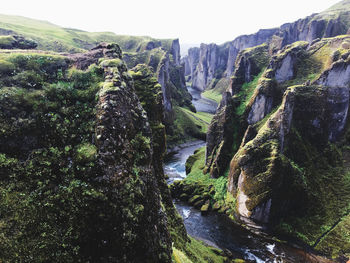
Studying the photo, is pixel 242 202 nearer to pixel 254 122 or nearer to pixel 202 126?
pixel 254 122

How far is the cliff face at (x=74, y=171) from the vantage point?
11516mm

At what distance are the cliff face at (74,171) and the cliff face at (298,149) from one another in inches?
1092

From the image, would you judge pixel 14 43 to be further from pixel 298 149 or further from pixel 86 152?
pixel 298 149

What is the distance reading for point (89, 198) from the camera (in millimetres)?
12500

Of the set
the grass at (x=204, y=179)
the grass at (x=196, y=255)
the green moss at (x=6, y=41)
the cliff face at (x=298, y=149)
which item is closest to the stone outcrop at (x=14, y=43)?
the green moss at (x=6, y=41)

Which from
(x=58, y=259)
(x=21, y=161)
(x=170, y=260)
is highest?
(x=21, y=161)

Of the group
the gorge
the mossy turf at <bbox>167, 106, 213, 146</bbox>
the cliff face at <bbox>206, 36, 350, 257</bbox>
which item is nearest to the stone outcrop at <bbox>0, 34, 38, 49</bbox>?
the gorge

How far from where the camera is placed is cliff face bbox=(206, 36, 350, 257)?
121 feet

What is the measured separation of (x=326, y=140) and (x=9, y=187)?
5098cm

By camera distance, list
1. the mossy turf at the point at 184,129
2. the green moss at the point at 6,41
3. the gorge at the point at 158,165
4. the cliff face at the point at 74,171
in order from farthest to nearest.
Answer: the mossy turf at the point at 184,129
the green moss at the point at 6,41
the gorge at the point at 158,165
the cliff face at the point at 74,171

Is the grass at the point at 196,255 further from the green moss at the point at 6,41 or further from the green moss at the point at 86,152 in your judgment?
the green moss at the point at 6,41

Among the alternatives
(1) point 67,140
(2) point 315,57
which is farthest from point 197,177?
(1) point 67,140

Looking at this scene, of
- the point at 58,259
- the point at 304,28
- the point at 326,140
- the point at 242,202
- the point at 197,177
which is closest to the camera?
the point at 58,259

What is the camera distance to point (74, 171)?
1299cm
